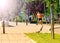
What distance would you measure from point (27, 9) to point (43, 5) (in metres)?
3.63

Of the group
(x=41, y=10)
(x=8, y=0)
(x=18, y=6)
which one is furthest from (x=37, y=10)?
(x=8, y=0)

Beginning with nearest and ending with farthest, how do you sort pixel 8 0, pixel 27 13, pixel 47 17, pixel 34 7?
pixel 8 0
pixel 47 17
pixel 27 13
pixel 34 7

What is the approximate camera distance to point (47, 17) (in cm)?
4303

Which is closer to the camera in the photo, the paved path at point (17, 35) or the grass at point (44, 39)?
the grass at point (44, 39)

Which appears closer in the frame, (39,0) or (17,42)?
(17,42)

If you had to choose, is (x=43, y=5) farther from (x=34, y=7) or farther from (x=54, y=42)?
(x=54, y=42)

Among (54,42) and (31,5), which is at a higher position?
(31,5)

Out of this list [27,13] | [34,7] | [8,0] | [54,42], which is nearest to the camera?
[54,42]

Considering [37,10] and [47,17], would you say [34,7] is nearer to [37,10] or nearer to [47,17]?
[37,10]

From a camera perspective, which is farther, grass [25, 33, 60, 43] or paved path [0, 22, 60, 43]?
paved path [0, 22, 60, 43]

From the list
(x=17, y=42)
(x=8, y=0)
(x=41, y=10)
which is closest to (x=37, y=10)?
(x=41, y=10)

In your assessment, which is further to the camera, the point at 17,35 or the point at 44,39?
the point at 17,35

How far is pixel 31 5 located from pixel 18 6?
3114mm

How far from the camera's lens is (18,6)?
50.5m
